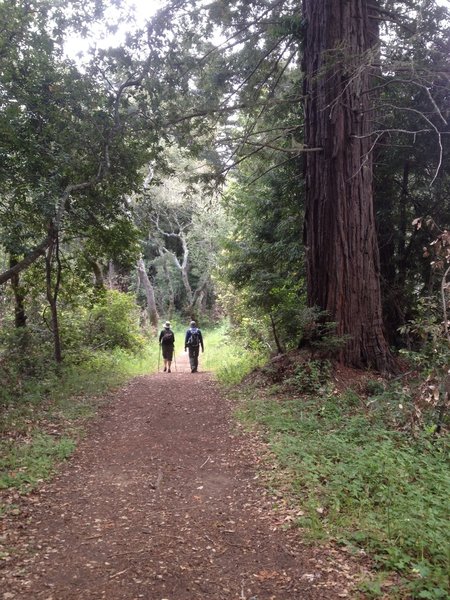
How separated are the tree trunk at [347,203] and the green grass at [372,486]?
1900 mm

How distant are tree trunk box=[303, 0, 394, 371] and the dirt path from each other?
322 centimetres

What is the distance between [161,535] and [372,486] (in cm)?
205

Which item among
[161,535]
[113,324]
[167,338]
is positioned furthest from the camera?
[113,324]

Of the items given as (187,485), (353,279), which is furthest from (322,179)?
(187,485)

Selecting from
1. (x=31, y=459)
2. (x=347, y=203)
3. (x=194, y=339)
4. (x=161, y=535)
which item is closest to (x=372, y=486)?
(x=161, y=535)

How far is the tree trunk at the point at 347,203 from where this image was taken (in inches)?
336

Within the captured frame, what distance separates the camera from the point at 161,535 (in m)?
4.12

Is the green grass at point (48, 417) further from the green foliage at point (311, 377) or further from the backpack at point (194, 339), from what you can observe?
the green foliage at point (311, 377)

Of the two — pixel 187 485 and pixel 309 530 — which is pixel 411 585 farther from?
pixel 187 485

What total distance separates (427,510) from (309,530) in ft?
3.34

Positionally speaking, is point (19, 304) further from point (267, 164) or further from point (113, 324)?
point (267, 164)

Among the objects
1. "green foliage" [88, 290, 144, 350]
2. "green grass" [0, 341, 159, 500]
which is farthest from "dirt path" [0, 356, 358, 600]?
"green foliage" [88, 290, 144, 350]

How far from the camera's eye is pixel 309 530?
404cm

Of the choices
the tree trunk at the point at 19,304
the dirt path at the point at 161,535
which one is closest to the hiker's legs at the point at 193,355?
the tree trunk at the point at 19,304
